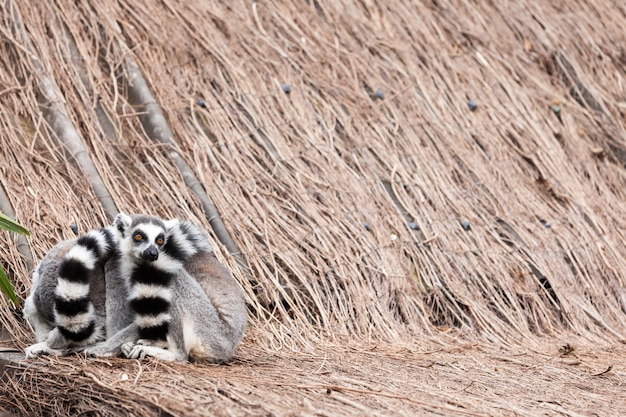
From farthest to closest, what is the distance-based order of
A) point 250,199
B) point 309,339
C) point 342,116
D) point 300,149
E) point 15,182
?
1. point 342,116
2. point 300,149
3. point 250,199
4. point 15,182
5. point 309,339

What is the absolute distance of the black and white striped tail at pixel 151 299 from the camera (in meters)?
5.39

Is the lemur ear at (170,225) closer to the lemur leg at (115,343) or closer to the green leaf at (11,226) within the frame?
the lemur leg at (115,343)

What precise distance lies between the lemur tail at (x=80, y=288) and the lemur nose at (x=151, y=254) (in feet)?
1.30

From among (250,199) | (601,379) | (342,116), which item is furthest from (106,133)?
(601,379)

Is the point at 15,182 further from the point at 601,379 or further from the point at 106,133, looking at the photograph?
the point at 601,379

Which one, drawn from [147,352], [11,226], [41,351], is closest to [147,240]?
[147,352]

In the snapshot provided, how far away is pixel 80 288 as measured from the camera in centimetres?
543

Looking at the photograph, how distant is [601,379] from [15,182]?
464 centimetres

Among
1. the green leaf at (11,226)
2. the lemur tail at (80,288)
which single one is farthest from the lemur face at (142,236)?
the green leaf at (11,226)

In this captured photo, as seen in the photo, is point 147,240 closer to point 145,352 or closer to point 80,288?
point 80,288

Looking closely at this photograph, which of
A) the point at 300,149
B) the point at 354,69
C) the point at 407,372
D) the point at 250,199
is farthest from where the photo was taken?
the point at 354,69

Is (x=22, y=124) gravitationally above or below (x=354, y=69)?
above

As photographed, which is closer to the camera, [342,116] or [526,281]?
[526,281]

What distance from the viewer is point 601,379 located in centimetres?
563
